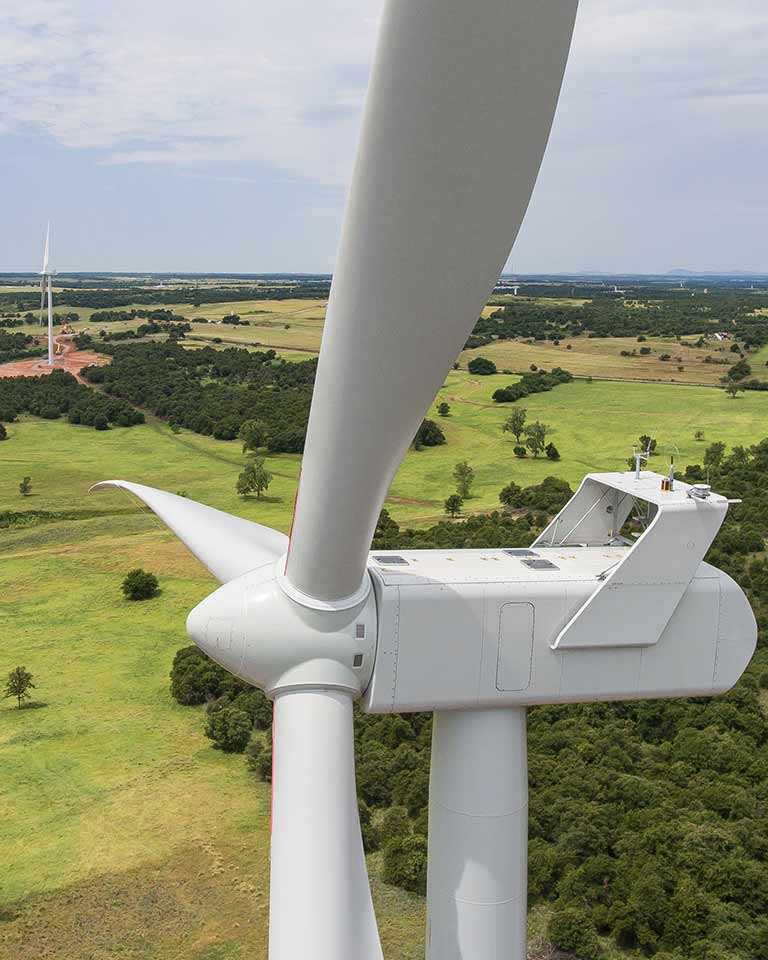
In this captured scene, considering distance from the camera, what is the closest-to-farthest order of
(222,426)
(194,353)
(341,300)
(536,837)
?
(341,300), (536,837), (222,426), (194,353)

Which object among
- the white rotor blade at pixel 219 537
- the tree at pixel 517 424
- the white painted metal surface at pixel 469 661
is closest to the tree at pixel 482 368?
the tree at pixel 517 424

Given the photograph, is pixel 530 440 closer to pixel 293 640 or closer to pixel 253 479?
pixel 253 479

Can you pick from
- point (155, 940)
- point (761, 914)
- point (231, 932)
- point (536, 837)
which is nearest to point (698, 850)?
point (761, 914)

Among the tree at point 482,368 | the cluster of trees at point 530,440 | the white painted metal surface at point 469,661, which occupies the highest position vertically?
the white painted metal surface at point 469,661

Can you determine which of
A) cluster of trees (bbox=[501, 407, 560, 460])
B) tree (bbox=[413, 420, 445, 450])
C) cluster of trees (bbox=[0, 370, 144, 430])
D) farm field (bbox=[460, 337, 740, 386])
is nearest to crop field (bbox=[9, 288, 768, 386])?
farm field (bbox=[460, 337, 740, 386])

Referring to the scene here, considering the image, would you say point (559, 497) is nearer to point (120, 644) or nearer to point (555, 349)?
point (120, 644)

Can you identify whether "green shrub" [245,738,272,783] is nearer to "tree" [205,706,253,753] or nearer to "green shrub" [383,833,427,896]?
"tree" [205,706,253,753]

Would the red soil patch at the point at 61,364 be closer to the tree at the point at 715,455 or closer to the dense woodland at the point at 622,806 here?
the tree at the point at 715,455
